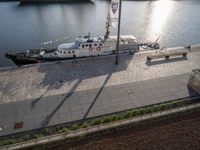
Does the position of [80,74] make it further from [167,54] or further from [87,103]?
[167,54]

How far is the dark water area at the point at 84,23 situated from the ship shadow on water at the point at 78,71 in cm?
1208

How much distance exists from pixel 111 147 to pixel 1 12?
68.8m

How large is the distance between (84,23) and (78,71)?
3297cm

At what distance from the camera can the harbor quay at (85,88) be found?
19.3 m

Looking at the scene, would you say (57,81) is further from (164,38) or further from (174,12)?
(174,12)

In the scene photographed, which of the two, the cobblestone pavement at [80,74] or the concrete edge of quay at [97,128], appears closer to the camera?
the concrete edge of quay at [97,128]

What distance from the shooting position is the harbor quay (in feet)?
63.4

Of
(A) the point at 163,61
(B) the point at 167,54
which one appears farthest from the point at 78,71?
(B) the point at 167,54

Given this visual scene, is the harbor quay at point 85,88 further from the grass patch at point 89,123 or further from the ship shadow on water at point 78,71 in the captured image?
the grass patch at point 89,123

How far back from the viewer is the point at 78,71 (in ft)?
88.4

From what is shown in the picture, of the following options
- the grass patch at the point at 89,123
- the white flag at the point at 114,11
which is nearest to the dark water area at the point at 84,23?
the white flag at the point at 114,11

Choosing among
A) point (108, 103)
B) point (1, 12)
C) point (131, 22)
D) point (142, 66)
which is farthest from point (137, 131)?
point (1, 12)

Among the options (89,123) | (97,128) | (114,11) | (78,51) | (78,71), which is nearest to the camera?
(97,128)

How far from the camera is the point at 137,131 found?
1719 centimetres
